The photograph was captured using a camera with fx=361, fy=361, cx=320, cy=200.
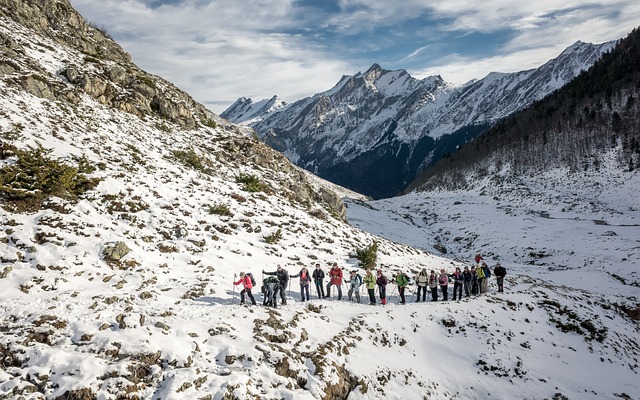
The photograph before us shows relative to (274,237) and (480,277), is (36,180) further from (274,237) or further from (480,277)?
(480,277)

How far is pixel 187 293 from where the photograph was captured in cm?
1532

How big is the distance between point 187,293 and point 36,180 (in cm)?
936

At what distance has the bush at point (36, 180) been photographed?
16.1 metres

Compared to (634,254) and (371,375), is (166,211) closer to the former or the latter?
(371,375)

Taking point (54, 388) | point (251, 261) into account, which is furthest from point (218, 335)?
A: point (251, 261)

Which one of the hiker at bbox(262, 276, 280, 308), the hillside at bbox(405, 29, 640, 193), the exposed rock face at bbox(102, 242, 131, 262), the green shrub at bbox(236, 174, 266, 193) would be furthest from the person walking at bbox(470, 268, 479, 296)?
the hillside at bbox(405, 29, 640, 193)

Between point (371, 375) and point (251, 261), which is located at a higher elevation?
point (251, 261)

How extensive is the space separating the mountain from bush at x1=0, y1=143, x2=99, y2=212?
2.8 inches

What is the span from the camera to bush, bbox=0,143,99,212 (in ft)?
52.8

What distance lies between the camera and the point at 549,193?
69.9m

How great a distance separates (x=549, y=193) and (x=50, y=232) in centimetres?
7806

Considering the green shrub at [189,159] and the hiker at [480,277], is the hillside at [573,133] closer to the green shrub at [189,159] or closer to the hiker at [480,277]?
the hiker at [480,277]

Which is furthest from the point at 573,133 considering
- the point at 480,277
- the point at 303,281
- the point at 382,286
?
the point at 303,281

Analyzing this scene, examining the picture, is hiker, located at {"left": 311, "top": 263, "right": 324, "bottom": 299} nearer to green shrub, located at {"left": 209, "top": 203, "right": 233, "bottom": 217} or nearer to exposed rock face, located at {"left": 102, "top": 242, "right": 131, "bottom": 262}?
green shrub, located at {"left": 209, "top": 203, "right": 233, "bottom": 217}
